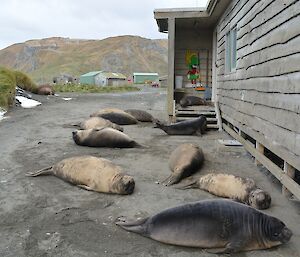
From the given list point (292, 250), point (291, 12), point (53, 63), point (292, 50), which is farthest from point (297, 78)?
point (53, 63)

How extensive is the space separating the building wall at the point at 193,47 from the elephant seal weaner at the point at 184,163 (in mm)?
7692

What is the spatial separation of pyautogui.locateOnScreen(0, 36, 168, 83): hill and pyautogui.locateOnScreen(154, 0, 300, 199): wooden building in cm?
8939

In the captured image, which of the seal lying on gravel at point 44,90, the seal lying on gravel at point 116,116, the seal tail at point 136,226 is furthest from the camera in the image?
the seal lying on gravel at point 44,90

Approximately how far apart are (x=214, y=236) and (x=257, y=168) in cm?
321

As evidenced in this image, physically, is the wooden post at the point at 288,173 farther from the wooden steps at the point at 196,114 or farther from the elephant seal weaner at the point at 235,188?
the wooden steps at the point at 196,114

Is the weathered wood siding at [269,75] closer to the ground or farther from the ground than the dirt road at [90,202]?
farther from the ground

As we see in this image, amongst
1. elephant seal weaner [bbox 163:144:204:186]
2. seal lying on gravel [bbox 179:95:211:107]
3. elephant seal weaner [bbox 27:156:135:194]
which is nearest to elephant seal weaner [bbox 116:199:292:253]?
elephant seal weaner [bbox 27:156:135:194]

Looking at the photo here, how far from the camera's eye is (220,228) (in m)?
3.32

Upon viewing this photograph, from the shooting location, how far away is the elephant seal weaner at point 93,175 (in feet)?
15.8

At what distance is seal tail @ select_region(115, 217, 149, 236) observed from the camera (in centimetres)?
361

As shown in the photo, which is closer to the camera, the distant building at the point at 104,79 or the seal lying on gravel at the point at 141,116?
the seal lying on gravel at the point at 141,116

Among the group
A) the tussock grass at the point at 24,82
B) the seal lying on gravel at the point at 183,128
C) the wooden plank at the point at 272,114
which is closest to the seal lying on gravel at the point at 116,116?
the seal lying on gravel at the point at 183,128

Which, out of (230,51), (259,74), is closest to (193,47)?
(230,51)

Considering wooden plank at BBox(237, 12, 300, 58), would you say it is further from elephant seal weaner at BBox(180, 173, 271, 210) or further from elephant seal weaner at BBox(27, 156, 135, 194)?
elephant seal weaner at BBox(27, 156, 135, 194)
